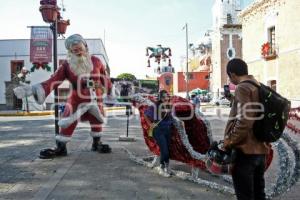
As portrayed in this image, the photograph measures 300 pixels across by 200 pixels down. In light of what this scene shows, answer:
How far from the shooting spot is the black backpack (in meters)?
3.71

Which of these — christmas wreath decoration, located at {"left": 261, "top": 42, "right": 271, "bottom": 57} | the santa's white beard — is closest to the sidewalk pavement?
the santa's white beard

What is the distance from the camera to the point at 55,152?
8.40 m

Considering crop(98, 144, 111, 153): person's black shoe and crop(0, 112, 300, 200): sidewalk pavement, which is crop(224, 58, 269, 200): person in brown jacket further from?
crop(98, 144, 111, 153): person's black shoe

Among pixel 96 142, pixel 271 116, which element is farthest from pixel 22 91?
pixel 271 116

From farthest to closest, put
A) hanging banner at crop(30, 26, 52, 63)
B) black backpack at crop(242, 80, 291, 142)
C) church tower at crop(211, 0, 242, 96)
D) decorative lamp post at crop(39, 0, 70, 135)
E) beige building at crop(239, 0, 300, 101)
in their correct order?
church tower at crop(211, 0, 242, 96) → beige building at crop(239, 0, 300, 101) → hanging banner at crop(30, 26, 52, 63) → decorative lamp post at crop(39, 0, 70, 135) → black backpack at crop(242, 80, 291, 142)

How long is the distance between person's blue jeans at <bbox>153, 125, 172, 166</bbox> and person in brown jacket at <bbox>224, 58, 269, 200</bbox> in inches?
109

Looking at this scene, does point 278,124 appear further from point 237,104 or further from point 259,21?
point 259,21

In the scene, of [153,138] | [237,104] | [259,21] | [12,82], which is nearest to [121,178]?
[153,138]

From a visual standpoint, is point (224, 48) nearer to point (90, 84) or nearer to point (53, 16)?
point (53, 16)

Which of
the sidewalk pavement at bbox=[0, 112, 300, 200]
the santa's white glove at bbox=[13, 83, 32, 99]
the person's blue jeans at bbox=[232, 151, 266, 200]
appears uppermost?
the santa's white glove at bbox=[13, 83, 32, 99]

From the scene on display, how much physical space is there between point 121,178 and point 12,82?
35987mm

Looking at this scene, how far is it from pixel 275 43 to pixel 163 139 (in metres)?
22.3

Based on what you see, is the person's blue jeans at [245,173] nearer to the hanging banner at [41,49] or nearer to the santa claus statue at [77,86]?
the santa claus statue at [77,86]

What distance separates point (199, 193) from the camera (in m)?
5.58
